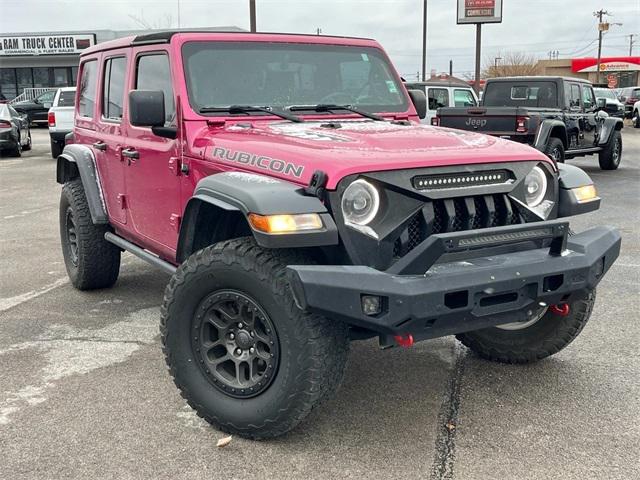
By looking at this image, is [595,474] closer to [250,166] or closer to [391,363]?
[391,363]

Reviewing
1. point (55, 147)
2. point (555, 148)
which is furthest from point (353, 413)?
point (55, 147)

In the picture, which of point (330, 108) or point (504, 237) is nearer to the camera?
point (504, 237)

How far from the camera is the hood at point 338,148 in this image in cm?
292

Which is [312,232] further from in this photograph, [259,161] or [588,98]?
[588,98]

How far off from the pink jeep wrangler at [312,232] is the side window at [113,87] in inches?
17.6

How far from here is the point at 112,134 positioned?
4.74m

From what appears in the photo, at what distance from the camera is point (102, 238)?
529 centimetres

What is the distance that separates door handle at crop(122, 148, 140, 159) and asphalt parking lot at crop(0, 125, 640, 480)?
1159 millimetres

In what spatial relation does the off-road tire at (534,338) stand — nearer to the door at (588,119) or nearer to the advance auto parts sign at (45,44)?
the door at (588,119)

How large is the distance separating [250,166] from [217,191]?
0.81 ft

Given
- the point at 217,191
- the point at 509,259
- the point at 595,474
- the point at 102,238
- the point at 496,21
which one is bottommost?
the point at 595,474

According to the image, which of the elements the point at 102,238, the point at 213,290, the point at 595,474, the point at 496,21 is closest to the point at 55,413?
the point at 213,290

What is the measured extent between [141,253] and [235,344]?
1.55 m

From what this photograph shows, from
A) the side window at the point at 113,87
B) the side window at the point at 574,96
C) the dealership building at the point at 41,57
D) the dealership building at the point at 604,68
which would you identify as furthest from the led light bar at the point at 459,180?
the dealership building at the point at 604,68
